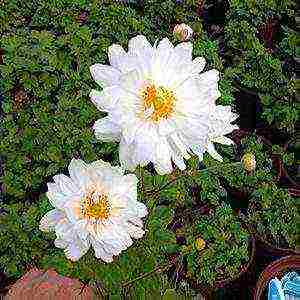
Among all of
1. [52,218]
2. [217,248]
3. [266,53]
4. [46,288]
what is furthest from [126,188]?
[266,53]

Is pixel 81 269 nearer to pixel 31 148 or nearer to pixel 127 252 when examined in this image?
pixel 127 252

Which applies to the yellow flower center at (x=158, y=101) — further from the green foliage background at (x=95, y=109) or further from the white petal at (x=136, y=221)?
the green foliage background at (x=95, y=109)

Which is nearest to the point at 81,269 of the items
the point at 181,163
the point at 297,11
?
the point at 181,163

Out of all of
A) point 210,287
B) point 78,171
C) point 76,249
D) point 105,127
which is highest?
point 105,127

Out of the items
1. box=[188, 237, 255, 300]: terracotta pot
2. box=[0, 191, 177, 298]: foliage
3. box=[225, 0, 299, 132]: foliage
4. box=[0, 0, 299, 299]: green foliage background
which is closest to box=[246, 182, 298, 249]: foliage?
box=[0, 0, 299, 299]: green foliage background

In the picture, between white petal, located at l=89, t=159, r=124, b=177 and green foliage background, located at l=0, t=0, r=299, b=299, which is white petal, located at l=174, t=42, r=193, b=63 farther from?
green foliage background, located at l=0, t=0, r=299, b=299

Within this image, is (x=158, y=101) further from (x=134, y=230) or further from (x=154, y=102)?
(x=134, y=230)

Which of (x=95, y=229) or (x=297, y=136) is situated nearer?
(x=95, y=229)
